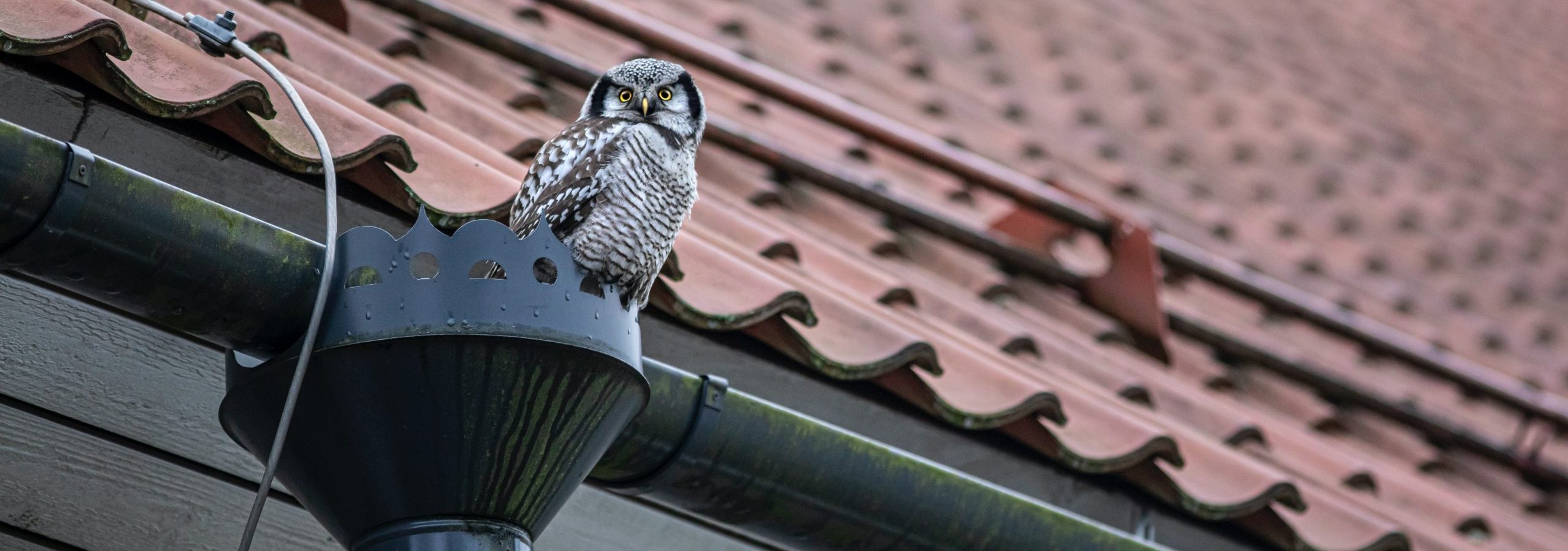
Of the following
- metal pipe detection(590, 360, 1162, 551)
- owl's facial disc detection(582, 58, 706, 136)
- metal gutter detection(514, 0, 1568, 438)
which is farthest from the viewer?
metal gutter detection(514, 0, 1568, 438)

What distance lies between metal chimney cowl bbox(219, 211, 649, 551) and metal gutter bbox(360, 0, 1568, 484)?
6.05 ft

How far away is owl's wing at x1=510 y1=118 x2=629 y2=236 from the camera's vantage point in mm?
2078

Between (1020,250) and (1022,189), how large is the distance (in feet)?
0.60

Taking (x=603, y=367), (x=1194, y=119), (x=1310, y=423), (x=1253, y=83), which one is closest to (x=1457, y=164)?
(x=1253, y=83)

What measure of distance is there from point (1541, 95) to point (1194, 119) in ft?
7.62

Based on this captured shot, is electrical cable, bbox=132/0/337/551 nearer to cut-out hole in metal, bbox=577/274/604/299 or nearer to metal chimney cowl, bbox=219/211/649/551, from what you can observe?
metal chimney cowl, bbox=219/211/649/551

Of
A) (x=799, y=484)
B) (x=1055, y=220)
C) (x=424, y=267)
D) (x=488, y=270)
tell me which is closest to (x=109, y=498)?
(x=424, y=267)

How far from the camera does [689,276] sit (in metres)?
2.46

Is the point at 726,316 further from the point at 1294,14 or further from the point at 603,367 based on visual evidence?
the point at 1294,14

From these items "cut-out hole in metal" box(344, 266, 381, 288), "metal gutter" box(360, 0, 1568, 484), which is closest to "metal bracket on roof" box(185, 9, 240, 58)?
"cut-out hole in metal" box(344, 266, 381, 288)

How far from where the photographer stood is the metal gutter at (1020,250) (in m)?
3.41

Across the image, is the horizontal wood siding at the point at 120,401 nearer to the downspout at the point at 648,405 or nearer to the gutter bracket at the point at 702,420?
the downspout at the point at 648,405

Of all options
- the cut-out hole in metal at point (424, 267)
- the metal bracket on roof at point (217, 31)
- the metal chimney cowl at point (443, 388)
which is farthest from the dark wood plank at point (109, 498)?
the metal bracket on roof at point (217, 31)

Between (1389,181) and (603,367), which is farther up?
(1389,181)
